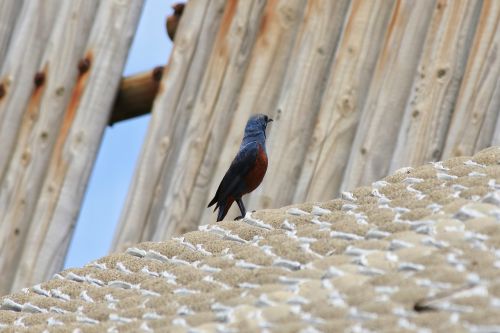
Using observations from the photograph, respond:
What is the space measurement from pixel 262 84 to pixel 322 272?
3.39 meters

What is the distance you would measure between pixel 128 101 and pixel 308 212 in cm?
362

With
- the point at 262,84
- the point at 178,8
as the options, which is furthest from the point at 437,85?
the point at 178,8

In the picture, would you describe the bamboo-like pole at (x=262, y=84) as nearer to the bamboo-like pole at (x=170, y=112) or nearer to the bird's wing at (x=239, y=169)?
the bamboo-like pole at (x=170, y=112)

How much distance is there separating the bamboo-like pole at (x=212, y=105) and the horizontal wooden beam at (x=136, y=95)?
0.51m

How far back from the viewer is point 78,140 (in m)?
6.00

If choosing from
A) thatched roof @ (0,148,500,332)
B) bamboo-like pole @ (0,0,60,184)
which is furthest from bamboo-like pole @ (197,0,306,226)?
thatched roof @ (0,148,500,332)

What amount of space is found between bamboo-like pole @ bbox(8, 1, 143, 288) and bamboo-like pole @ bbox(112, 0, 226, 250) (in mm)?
424

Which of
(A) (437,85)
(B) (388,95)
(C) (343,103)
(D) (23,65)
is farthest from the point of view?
(D) (23,65)

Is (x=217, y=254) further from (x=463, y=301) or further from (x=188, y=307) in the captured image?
(x=463, y=301)

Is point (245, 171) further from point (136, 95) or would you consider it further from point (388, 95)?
point (136, 95)

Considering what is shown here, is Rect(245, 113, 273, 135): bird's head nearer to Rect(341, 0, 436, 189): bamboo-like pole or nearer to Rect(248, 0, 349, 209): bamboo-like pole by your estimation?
Rect(341, 0, 436, 189): bamboo-like pole

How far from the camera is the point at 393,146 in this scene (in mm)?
4781

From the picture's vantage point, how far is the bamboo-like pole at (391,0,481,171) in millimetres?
4637

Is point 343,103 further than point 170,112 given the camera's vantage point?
No
